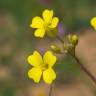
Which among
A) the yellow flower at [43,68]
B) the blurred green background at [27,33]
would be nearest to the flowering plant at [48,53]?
the yellow flower at [43,68]

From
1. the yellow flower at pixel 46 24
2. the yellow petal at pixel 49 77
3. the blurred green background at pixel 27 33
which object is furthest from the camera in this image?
the blurred green background at pixel 27 33

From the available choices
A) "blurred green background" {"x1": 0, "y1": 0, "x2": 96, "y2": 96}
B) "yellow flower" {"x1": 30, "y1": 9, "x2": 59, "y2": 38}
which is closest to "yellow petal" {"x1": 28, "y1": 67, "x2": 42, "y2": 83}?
"yellow flower" {"x1": 30, "y1": 9, "x2": 59, "y2": 38}

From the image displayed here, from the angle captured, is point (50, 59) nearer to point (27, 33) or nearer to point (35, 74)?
point (35, 74)

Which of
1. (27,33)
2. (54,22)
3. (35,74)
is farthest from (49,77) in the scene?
(27,33)

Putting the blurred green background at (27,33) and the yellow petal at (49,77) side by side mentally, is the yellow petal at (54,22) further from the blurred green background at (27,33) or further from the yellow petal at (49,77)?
the blurred green background at (27,33)

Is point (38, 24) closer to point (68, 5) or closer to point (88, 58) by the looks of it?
point (88, 58)
